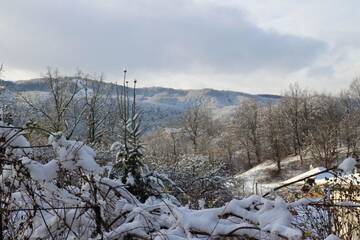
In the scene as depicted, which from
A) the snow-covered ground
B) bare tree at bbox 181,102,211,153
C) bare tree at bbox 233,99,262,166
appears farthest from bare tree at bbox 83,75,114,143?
bare tree at bbox 233,99,262,166

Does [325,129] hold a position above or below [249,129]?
above

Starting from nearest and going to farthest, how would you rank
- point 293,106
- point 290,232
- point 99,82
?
point 290,232, point 99,82, point 293,106

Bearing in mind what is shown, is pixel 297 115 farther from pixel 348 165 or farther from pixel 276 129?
pixel 348 165

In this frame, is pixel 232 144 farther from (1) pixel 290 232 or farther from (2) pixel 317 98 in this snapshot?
(1) pixel 290 232

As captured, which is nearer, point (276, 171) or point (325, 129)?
point (325, 129)

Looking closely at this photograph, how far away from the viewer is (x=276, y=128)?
61469mm

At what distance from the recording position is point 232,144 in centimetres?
6906

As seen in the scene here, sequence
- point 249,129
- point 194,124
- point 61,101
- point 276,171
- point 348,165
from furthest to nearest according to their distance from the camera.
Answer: point 194,124, point 249,129, point 276,171, point 61,101, point 348,165

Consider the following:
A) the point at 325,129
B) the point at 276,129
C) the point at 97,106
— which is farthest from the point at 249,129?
the point at 97,106

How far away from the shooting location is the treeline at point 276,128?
57781mm

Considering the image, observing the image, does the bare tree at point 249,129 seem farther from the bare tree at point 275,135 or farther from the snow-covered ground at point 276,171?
the snow-covered ground at point 276,171

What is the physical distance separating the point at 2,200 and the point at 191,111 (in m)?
67.2

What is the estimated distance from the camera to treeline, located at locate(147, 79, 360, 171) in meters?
57.8

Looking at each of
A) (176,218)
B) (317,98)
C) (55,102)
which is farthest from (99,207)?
(317,98)
